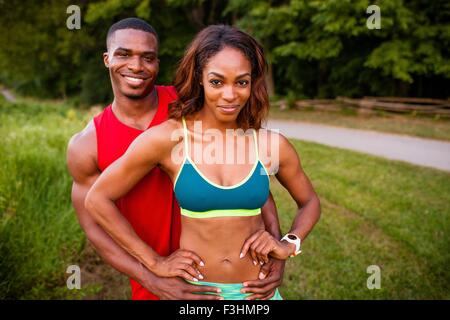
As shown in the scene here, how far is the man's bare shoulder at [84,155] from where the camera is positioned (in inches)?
96.3

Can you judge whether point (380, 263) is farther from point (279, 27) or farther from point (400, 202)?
point (279, 27)

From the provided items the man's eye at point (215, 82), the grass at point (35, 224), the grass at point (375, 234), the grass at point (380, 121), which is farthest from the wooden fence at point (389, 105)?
the man's eye at point (215, 82)

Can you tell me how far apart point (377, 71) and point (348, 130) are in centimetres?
802

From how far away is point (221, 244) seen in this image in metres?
2.19

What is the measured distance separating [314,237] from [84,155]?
3966 millimetres

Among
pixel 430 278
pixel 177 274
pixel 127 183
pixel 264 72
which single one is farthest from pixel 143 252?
pixel 430 278

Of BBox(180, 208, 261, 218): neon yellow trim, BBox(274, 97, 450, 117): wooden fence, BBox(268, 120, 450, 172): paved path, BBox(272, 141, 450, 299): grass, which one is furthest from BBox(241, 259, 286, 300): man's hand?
BBox(274, 97, 450, 117): wooden fence

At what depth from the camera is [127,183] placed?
2137 millimetres

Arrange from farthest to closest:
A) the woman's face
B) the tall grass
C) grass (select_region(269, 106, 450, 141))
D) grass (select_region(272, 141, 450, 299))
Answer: grass (select_region(269, 106, 450, 141)) < grass (select_region(272, 141, 450, 299)) < the tall grass < the woman's face

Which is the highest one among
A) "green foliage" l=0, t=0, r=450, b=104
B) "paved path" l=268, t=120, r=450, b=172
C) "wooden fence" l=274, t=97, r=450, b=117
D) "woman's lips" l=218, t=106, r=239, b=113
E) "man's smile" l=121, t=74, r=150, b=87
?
"green foliage" l=0, t=0, r=450, b=104

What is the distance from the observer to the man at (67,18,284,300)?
2.44 meters

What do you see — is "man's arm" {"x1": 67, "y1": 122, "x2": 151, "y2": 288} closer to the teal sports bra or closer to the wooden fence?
the teal sports bra

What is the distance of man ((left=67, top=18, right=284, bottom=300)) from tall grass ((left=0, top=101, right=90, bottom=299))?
175 centimetres
